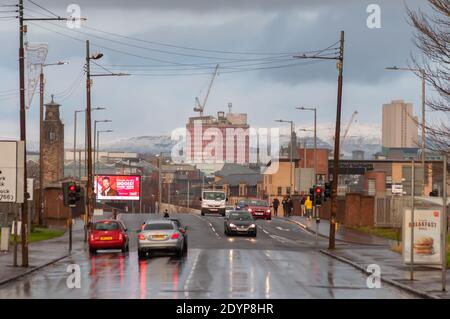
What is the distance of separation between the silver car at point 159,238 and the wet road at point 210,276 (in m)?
0.65

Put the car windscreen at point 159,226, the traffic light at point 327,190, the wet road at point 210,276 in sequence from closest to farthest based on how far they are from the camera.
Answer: the wet road at point 210,276
the car windscreen at point 159,226
the traffic light at point 327,190

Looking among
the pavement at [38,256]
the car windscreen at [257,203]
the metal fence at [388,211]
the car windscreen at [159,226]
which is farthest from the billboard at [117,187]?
the car windscreen at [159,226]

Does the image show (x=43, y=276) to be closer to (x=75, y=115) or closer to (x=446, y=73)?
(x=446, y=73)

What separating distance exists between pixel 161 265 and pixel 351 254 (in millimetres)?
11975

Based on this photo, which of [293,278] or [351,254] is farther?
[351,254]

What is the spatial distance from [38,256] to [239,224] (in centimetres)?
2104

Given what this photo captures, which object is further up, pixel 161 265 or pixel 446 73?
pixel 446 73

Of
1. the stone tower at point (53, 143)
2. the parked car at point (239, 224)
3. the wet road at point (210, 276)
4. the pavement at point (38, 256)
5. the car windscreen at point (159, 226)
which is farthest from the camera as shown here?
the stone tower at point (53, 143)

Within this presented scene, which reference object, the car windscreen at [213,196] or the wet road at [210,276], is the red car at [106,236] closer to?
the wet road at [210,276]

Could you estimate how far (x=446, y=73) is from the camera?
36.2 m

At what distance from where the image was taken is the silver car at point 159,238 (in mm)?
43750
